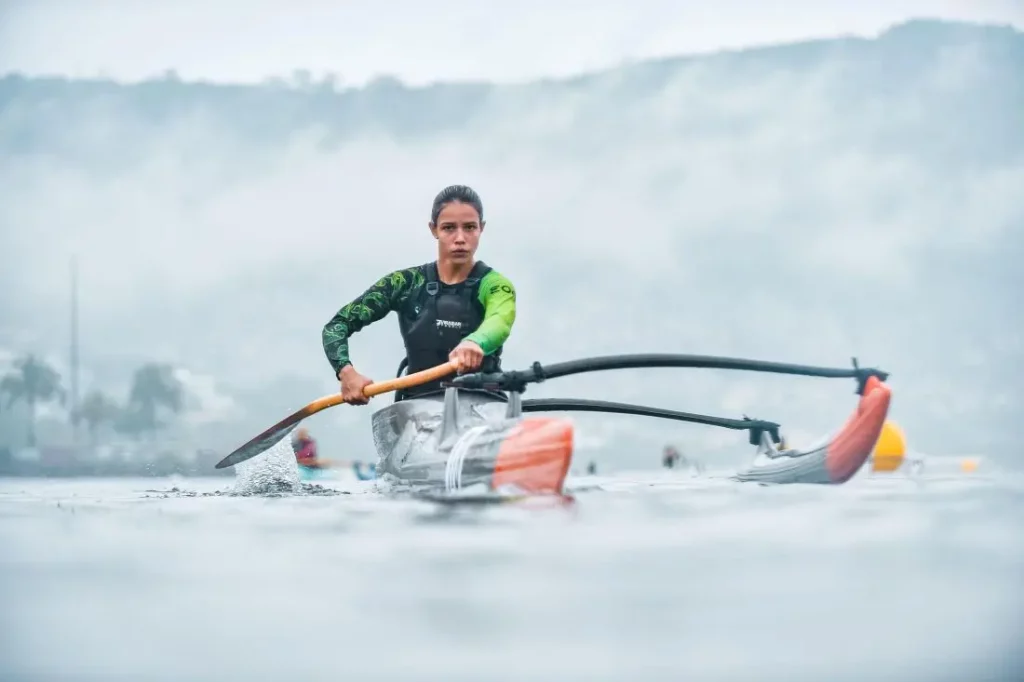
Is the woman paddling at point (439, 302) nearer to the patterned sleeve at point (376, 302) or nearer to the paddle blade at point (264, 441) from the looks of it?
the patterned sleeve at point (376, 302)

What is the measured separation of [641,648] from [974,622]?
67 centimetres

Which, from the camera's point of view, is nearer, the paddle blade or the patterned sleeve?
the patterned sleeve

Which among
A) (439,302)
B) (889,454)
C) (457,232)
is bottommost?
(889,454)

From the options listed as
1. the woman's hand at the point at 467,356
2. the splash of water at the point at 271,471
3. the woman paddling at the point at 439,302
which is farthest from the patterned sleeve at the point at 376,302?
the splash of water at the point at 271,471

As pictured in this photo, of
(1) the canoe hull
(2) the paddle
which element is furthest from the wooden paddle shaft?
(1) the canoe hull

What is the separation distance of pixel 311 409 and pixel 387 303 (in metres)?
0.71

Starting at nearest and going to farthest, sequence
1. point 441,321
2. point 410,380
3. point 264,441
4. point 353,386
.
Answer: point 410,380 → point 353,386 → point 441,321 → point 264,441

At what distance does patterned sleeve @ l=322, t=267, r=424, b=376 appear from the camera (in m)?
5.48

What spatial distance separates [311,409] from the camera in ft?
18.2

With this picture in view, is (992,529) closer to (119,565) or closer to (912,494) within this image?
(912,494)

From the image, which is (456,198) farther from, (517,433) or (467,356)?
(517,433)

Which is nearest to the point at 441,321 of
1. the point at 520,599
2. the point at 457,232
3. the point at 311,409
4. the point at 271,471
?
the point at 457,232

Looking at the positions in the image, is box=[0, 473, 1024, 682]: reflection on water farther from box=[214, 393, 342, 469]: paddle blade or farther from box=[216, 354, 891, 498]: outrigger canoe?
box=[214, 393, 342, 469]: paddle blade

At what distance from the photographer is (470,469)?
4227 mm
